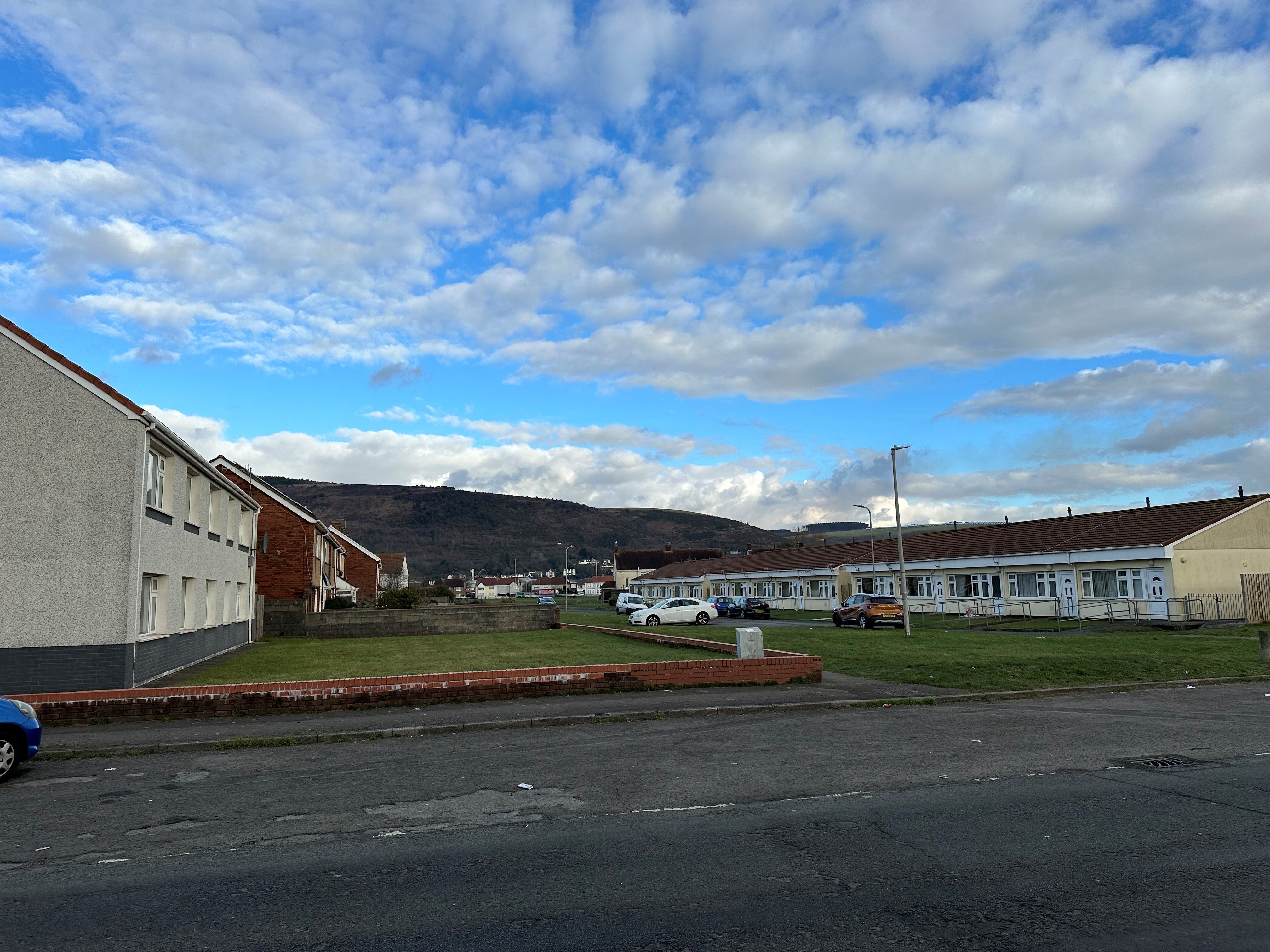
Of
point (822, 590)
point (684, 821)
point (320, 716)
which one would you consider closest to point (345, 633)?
point (320, 716)

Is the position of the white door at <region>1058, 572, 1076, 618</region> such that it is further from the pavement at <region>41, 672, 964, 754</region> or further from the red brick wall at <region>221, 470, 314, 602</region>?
the red brick wall at <region>221, 470, 314, 602</region>

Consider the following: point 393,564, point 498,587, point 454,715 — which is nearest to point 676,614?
point 454,715

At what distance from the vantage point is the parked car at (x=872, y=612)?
39.6 meters

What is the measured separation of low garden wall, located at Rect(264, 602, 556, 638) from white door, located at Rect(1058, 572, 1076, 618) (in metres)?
25.7

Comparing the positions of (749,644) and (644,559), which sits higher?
(644,559)

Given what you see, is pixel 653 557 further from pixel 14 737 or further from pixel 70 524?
pixel 14 737

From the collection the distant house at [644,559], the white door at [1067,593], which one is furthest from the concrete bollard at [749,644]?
the distant house at [644,559]

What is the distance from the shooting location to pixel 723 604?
56094 millimetres

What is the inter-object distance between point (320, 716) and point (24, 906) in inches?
355

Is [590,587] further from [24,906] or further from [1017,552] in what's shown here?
[24,906]

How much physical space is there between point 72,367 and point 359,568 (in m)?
55.1

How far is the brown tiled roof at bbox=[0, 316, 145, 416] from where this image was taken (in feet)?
54.8

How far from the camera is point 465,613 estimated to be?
1405 inches

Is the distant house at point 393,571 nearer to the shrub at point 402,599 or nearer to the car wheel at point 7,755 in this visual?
the shrub at point 402,599
